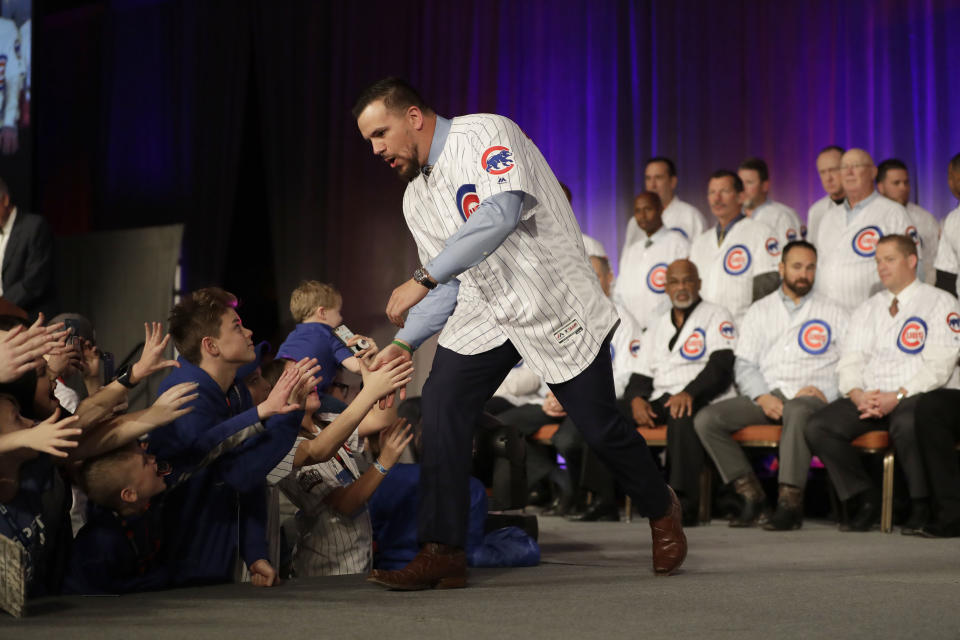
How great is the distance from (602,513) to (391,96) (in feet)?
10.1

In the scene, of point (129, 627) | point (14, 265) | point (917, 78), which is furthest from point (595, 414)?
point (917, 78)

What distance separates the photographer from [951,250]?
17.6ft

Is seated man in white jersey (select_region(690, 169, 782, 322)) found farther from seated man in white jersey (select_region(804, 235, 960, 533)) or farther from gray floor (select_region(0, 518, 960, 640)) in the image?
gray floor (select_region(0, 518, 960, 640))

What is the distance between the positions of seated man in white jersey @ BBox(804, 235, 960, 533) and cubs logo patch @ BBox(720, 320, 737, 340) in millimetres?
606

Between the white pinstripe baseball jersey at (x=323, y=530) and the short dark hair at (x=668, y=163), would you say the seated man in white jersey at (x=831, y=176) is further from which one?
the white pinstripe baseball jersey at (x=323, y=530)

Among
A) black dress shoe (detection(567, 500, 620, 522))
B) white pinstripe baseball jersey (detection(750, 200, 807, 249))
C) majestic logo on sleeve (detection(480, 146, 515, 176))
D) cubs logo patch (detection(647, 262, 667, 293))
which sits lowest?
black dress shoe (detection(567, 500, 620, 522))

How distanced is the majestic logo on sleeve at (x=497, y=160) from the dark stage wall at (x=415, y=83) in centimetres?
441

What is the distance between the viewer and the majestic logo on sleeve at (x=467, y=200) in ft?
9.15

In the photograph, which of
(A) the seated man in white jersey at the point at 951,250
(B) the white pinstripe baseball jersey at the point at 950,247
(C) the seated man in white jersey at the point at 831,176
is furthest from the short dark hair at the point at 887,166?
(B) the white pinstripe baseball jersey at the point at 950,247

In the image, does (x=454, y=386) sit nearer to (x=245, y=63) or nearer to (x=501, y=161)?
(x=501, y=161)

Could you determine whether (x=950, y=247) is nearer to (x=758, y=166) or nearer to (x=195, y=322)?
(x=758, y=166)

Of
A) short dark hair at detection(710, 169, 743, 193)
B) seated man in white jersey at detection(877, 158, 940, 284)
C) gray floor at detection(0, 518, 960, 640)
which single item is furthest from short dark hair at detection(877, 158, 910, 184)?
gray floor at detection(0, 518, 960, 640)

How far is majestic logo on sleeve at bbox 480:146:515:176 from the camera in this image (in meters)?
2.71

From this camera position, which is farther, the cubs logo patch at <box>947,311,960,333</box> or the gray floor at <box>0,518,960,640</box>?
the cubs logo patch at <box>947,311,960,333</box>
